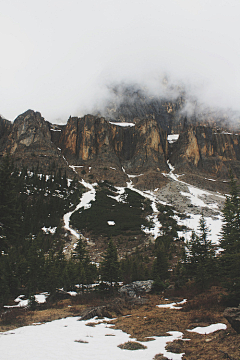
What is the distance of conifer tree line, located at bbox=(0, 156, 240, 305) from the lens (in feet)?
44.9

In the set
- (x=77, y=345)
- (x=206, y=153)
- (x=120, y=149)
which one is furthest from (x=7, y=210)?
(x=206, y=153)

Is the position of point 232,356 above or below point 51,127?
below

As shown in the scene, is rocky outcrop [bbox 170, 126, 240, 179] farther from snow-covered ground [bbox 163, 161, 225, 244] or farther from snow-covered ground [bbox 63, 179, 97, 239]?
snow-covered ground [bbox 63, 179, 97, 239]

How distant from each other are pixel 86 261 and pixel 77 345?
2405 cm

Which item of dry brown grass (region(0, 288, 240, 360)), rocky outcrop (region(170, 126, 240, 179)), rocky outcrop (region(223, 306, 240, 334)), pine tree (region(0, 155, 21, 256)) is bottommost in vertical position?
dry brown grass (region(0, 288, 240, 360))

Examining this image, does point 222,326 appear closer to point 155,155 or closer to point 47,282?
point 47,282

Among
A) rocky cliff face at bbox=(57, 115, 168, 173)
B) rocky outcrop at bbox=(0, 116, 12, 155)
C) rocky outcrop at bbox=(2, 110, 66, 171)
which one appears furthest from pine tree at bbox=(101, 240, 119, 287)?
rocky outcrop at bbox=(0, 116, 12, 155)

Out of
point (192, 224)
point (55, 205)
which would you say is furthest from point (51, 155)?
point (192, 224)

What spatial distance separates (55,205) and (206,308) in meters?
70.2

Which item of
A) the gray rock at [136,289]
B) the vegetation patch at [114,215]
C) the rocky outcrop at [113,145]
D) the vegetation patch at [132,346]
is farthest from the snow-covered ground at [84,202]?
the vegetation patch at [132,346]

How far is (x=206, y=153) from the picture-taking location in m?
168

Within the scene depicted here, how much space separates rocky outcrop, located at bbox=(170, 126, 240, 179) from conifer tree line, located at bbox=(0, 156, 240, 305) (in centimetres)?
10385

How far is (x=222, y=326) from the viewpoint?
26.2 ft

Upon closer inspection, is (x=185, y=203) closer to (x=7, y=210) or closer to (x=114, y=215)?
(x=114, y=215)
